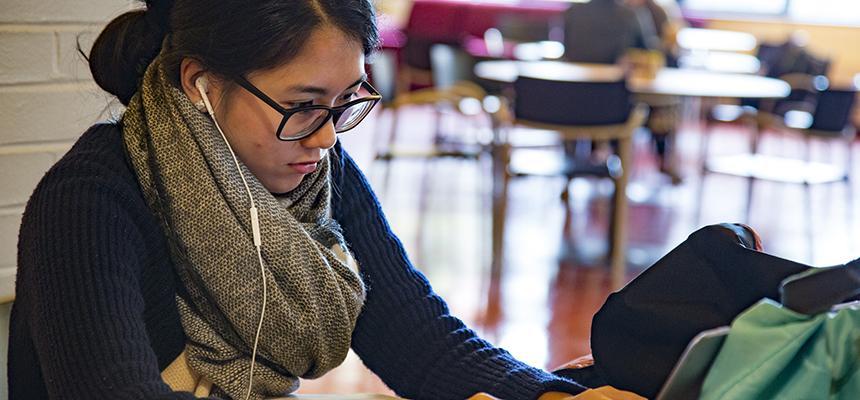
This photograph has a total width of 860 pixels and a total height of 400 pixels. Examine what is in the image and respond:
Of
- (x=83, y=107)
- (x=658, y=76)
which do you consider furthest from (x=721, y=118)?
(x=83, y=107)

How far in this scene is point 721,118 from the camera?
6.16 m

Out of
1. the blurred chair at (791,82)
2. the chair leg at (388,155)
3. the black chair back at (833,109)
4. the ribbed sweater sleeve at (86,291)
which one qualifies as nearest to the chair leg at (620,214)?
the chair leg at (388,155)

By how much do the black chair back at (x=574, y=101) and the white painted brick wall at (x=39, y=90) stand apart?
270 centimetres

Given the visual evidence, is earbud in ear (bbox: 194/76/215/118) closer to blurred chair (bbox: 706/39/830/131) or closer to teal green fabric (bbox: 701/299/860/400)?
teal green fabric (bbox: 701/299/860/400)

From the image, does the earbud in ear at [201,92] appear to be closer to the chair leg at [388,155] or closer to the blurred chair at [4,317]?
the blurred chair at [4,317]

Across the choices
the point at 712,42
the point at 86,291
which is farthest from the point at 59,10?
the point at 712,42

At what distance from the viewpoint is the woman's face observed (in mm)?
1198

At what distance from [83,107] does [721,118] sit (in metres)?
5.06

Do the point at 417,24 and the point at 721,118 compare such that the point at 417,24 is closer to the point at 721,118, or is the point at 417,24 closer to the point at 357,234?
the point at 721,118

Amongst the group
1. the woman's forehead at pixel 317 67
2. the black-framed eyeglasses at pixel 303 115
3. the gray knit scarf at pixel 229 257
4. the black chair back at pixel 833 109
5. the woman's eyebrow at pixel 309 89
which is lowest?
the black chair back at pixel 833 109

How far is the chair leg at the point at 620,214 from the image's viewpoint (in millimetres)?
4285

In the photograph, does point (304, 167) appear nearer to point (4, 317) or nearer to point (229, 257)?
point (229, 257)

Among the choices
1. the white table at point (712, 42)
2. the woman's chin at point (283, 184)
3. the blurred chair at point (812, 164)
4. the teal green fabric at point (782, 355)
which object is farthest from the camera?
the white table at point (712, 42)

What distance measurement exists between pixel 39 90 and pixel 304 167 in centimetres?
53
